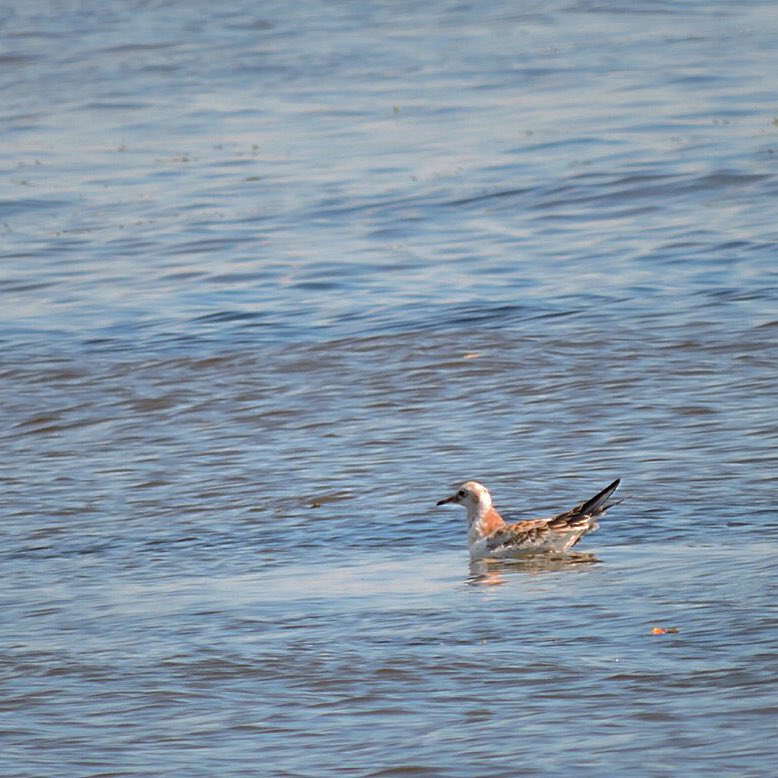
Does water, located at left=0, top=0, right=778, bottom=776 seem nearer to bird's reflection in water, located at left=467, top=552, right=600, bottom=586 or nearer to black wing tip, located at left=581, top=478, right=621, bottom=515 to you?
bird's reflection in water, located at left=467, top=552, right=600, bottom=586

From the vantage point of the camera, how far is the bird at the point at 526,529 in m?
7.35

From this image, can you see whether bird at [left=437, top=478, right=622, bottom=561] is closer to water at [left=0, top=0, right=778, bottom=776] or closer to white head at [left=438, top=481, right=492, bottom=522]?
white head at [left=438, top=481, right=492, bottom=522]

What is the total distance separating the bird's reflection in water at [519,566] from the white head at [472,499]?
28cm

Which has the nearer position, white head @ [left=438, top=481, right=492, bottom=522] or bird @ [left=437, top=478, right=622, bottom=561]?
bird @ [left=437, top=478, right=622, bottom=561]

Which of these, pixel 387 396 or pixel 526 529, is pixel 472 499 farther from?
pixel 387 396

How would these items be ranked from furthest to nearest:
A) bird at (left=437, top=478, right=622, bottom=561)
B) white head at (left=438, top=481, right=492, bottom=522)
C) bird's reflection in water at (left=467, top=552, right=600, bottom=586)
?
white head at (left=438, top=481, right=492, bottom=522)
bird at (left=437, top=478, right=622, bottom=561)
bird's reflection in water at (left=467, top=552, right=600, bottom=586)

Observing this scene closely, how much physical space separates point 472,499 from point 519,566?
449 mm

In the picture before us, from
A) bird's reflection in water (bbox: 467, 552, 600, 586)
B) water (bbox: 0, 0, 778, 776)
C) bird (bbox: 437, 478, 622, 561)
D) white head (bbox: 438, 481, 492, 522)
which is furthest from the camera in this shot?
white head (bbox: 438, 481, 492, 522)

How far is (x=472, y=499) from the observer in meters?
7.74

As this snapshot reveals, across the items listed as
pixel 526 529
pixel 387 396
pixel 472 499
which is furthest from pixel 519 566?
pixel 387 396

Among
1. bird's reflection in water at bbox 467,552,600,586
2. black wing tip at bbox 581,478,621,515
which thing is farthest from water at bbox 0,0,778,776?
black wing tip at bbox 581,478,621,515

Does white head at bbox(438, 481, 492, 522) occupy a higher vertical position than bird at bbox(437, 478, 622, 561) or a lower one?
higher

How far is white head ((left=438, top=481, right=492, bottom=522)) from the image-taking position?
7.55 meters

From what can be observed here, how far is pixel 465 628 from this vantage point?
617 cm
